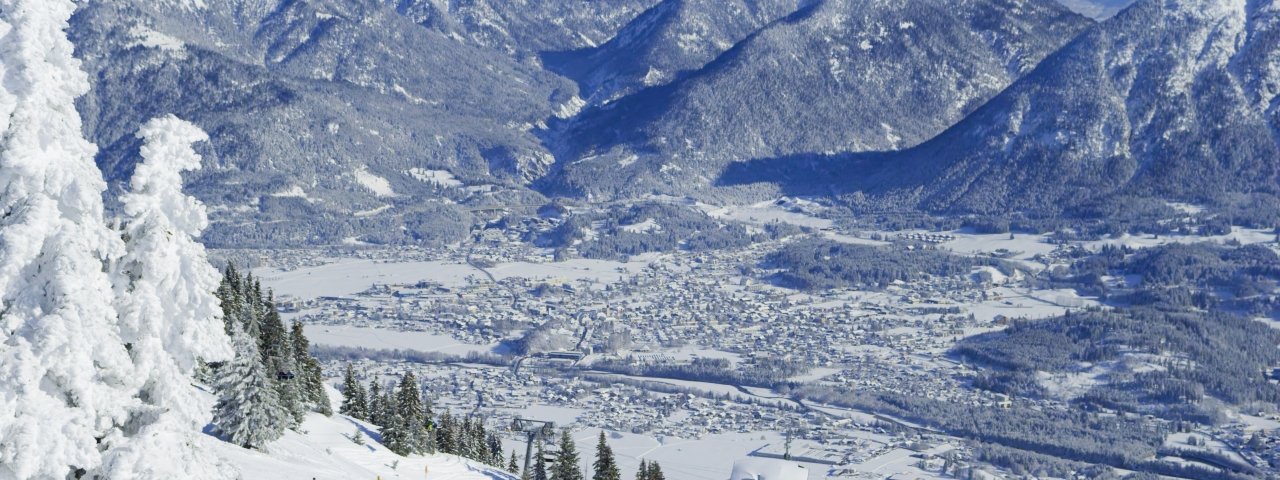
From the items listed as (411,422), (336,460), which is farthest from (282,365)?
(336,460)

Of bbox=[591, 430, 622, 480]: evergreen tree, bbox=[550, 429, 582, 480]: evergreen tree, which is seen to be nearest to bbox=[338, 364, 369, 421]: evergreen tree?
bbox=[550, 429, 582, 480]: evergreen tree

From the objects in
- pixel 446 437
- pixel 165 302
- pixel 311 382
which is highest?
pixel 165 302

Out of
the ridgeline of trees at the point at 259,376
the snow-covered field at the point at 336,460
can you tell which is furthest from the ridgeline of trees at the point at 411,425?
the ridgeline of trees at the point at 259,376

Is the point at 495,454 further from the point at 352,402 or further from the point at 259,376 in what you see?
the point at 259,376

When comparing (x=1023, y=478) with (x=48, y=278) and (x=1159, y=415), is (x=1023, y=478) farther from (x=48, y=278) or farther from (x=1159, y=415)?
(x=48, y=278)

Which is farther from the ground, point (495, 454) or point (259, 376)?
point (259, 376)

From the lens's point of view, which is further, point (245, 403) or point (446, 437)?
point (446, 437)

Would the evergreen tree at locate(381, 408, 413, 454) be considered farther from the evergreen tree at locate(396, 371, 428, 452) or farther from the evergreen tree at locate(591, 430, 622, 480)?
the evergreen tree at locate(591, 430, 622, 480)
